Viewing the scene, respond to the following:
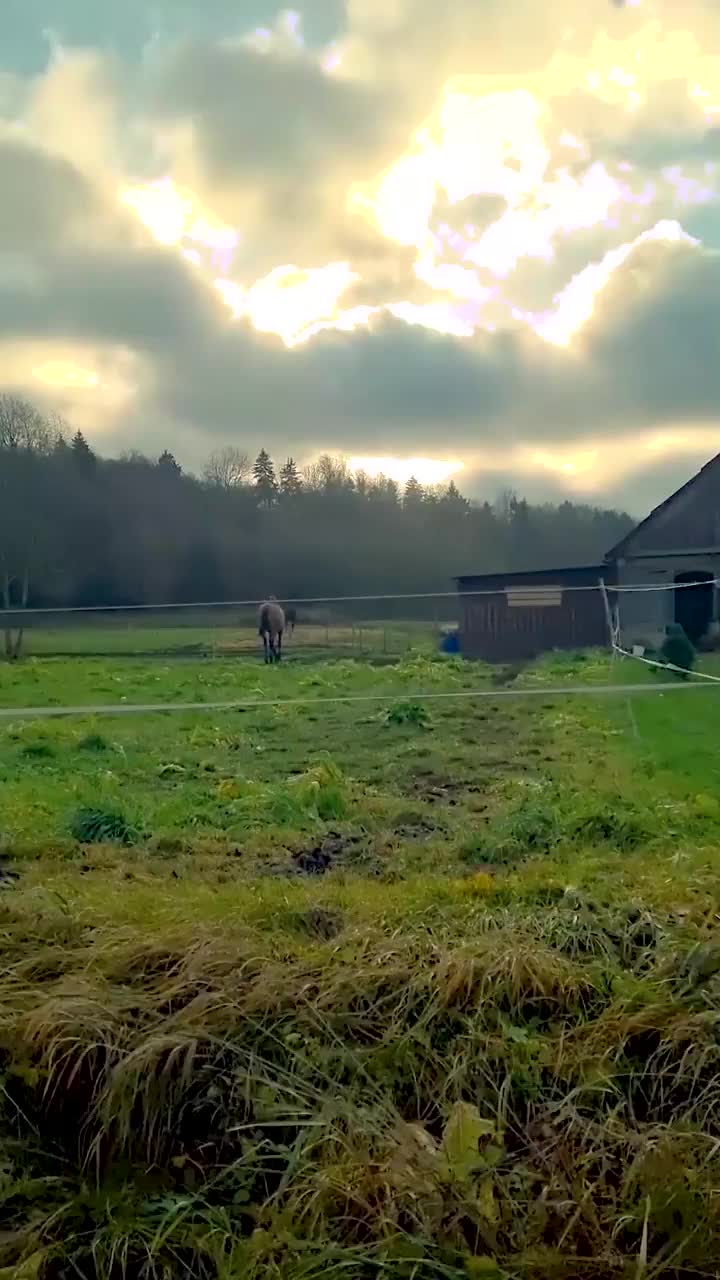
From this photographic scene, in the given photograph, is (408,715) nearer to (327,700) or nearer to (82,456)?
(327,700)

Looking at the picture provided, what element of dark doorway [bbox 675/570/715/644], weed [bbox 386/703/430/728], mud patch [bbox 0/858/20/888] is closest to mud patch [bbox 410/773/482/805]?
weed [bbox 386/703/430/728]

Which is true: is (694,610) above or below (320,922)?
above

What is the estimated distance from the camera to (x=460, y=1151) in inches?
81.0

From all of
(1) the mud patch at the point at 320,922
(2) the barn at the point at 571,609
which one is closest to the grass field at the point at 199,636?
(2) the barn at the point at 571,609

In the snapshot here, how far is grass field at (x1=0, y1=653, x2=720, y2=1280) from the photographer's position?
1896 millimetres

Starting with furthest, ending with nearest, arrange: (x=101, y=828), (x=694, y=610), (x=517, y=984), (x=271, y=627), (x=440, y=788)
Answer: (x=271, y=627) → (x=694, y=610) → (x=440, y=788) → (x=101, y=828) → (x=517, y=984)

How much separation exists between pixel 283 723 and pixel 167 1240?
6209 millimetres

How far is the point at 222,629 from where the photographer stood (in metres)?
7.28

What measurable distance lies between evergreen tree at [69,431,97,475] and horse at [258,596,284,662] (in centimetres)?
257

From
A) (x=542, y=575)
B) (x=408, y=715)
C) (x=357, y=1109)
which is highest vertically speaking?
(x=542, y=575)

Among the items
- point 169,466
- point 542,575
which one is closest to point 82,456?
point 169,466

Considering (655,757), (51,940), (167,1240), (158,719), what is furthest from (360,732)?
(167,1240)

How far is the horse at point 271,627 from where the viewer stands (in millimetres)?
7024

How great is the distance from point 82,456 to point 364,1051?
7729 millimetres
